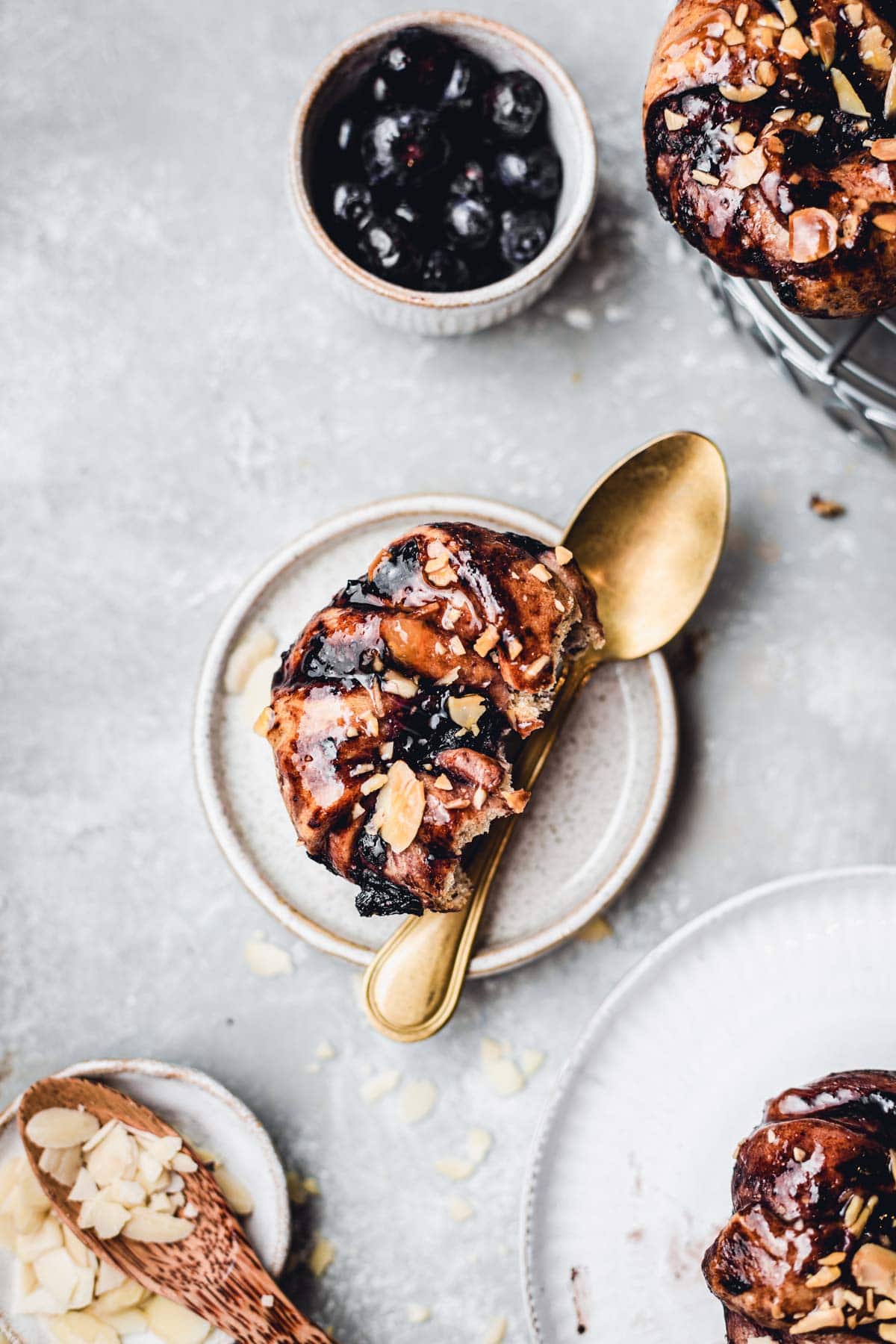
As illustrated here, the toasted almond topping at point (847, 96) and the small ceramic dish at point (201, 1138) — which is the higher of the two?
the toasted almond topping at point (847, 96)

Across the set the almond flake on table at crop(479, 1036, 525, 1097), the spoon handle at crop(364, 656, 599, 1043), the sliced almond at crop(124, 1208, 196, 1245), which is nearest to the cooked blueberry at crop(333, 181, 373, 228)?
the spoon handle at crop(364, 656, 599, 1043)

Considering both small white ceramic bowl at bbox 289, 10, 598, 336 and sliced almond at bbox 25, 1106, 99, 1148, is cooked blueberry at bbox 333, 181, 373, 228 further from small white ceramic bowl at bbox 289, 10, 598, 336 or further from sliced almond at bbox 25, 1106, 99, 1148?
sliced almond at bbox 25, 1106, 99, 1148

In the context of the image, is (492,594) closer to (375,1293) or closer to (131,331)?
(131,331)

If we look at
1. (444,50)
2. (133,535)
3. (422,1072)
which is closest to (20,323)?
(133,535)

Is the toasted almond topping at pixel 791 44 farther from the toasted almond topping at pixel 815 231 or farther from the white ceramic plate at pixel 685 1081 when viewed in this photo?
the white ceramic plate at pixel 685 1081

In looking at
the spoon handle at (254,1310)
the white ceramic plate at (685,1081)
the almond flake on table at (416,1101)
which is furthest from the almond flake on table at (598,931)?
the spoon handle at (254,1310)

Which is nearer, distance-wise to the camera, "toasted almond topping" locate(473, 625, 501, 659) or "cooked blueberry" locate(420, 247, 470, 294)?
"toasted almond topping" locate(473, 625, 501, 659)
